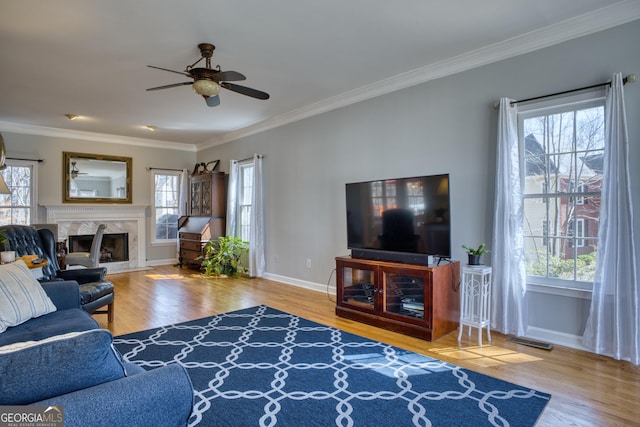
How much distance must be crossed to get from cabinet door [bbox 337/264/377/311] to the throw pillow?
8.50 feet

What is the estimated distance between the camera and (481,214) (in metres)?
3.47

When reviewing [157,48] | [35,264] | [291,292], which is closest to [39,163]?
[35,264]

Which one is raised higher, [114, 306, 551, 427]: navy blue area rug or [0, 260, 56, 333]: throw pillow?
[0, 260, 56, 333]: throw pillow

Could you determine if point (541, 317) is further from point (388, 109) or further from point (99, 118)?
point (99, 118)

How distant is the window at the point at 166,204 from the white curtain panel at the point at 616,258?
Answer: 7490 millimetres

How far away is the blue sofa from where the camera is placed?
3.19 feet

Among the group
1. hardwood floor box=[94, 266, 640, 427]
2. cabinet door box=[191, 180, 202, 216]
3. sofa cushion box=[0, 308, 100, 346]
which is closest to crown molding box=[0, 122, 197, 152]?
cabinet door box=[191, 180, 202, 216]

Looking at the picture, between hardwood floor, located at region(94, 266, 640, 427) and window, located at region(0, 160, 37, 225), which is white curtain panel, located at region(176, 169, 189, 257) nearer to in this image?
hardwood floor, located at region(94, 266, 640, 427)

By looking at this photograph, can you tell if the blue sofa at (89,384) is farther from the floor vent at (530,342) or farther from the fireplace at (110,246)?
the fireplace at (110,246)

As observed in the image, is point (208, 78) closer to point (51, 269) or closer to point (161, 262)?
point (51, 269)

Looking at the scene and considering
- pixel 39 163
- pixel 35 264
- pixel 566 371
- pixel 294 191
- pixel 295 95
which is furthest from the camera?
pixel 39 163

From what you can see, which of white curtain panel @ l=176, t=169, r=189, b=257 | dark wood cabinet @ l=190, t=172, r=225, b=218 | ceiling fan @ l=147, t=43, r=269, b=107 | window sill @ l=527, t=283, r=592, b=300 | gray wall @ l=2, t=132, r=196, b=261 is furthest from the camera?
white curtain panel @ l=176, t=169, r=189, b=257

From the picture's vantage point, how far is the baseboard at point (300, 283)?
509 centimetres

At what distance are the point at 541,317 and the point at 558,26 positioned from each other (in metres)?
2.44
